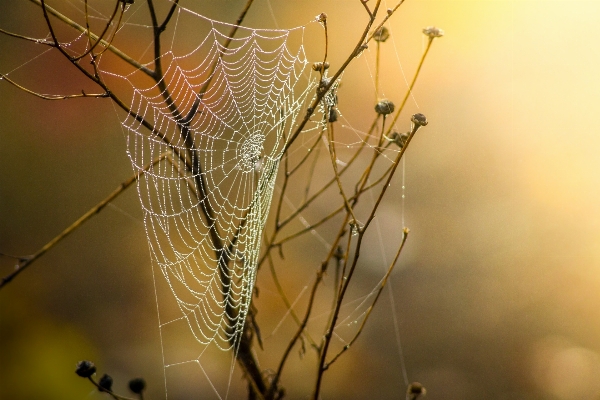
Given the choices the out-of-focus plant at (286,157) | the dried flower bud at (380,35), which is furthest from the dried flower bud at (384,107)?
the dried flower bud at (380,35)

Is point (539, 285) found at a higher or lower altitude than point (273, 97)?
lower

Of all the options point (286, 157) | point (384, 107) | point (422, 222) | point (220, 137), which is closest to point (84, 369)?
point (286, 157)

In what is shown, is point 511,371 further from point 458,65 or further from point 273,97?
point 273,97

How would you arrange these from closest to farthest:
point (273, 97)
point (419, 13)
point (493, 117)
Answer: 1. point (273, 97)
2. point (419, 13)
3. point (493, 117)

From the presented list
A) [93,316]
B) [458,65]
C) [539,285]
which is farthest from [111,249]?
[539,285]

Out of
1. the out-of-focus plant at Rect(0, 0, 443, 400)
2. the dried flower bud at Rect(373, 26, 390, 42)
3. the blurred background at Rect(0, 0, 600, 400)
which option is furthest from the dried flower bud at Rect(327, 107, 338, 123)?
the blurred background at Rect(0, 0, 600, 400)

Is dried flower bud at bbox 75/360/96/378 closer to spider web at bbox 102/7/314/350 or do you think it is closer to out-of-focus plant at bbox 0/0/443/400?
out-of-focus plant at bbox 0/0/443/400

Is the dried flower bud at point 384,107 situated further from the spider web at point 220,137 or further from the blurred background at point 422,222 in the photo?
the blurred background at point 422,222
